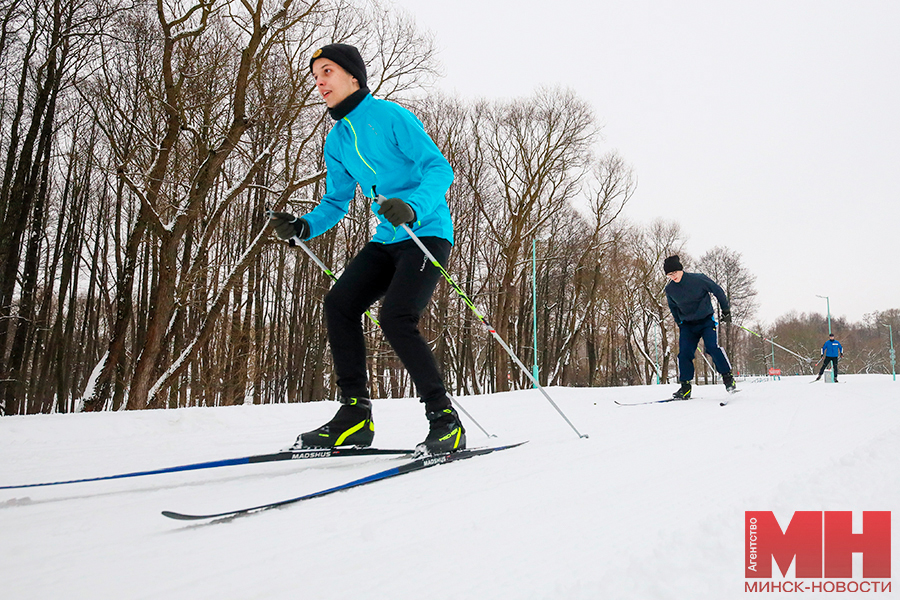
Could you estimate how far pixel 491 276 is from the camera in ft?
74.6

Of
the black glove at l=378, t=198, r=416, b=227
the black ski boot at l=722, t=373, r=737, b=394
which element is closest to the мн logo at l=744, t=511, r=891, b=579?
the black glove at l=378, t=198, r=416, b=227

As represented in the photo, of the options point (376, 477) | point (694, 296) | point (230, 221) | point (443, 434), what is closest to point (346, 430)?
point (443, 434)

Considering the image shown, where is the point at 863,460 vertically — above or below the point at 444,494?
above

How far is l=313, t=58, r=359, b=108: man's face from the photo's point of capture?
8.66 feet

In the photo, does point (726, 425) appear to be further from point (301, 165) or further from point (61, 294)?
point (61, 294)

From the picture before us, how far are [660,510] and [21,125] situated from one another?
15.1m

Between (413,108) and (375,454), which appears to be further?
(413,108)

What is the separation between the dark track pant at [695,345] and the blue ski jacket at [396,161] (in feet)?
16.8

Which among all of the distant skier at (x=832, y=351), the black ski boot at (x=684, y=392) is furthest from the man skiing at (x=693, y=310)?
the distant skier at (x=832, y=351)

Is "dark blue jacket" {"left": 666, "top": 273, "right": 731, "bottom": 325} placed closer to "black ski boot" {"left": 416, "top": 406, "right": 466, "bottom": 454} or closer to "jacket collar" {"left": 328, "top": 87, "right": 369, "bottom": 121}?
"black ski boot" {"left": 416, "top": 406, "right": 466, "bottom": 454}

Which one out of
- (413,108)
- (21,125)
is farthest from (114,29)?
(413,108)

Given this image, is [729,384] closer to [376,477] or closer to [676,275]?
[676,275]

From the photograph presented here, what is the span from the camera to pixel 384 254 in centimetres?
274

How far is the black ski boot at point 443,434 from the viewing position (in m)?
2.31
